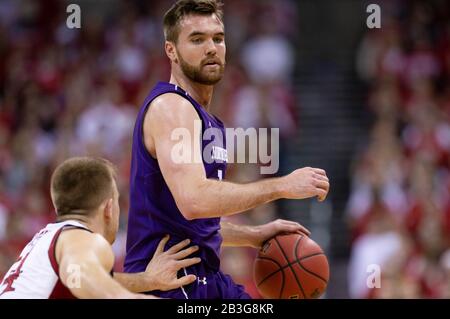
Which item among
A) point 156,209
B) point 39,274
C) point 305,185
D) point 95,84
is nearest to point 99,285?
point 39,274

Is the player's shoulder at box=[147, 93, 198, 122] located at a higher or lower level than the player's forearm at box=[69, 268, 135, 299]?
higher

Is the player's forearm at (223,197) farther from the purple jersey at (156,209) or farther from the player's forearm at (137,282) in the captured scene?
the player's forearm at (137,282)

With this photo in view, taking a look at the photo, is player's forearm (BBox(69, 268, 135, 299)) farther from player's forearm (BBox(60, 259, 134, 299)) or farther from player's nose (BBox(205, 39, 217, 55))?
player's nose (BBox(205, 39, 217, 55))

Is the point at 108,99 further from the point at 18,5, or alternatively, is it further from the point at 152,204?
the point at 152,204

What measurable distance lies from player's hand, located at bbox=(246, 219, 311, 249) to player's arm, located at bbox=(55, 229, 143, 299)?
160 centimetres

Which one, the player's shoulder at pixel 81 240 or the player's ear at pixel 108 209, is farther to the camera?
the player's ear at pixel 108 209

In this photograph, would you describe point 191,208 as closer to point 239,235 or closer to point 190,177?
point 190,177

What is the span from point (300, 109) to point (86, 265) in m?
9.99

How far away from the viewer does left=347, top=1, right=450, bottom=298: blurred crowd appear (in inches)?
383

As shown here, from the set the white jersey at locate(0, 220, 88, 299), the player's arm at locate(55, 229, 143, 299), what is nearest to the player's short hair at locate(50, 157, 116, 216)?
the white jersey at locate(0, 220, 88, 299)

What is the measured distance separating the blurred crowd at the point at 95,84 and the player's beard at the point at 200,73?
471 centimetres

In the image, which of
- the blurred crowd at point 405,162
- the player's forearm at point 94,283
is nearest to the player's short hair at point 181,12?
the player's forearm at point 94,283

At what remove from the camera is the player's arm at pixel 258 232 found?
577cm

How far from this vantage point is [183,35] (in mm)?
5398
